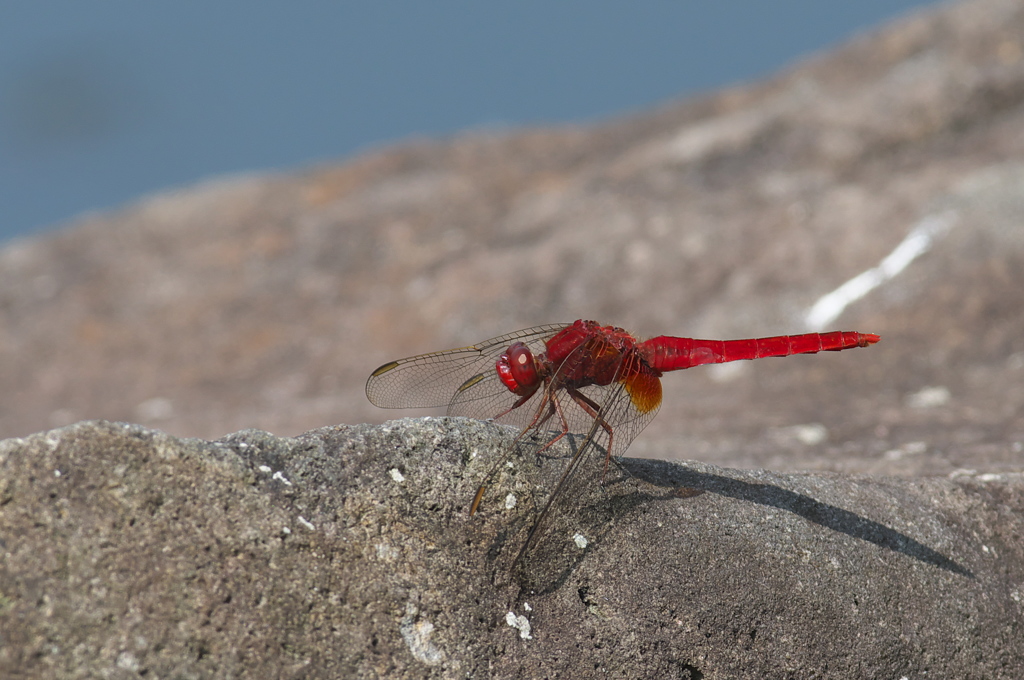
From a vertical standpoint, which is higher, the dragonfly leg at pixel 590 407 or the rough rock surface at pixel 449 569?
the dragonfly leg at pixel 590 407

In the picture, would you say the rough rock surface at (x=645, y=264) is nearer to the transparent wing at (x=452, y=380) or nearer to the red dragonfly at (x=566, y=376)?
the red dragonfly at (x=566, y=376)

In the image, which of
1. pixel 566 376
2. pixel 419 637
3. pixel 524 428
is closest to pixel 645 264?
pixel 566 376

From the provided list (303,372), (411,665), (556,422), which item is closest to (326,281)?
(303,372)

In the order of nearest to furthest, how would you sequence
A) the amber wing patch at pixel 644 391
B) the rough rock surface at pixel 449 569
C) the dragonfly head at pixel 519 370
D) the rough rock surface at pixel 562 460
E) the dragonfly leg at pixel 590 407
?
the rough rock surface at pixel 449 569 < the rough rock surface at pixel 562 460 < the dragonfly leg at pixel 590 407 < the dragonfly head at pixel 519 370 < the amber wing patch at pixel 644 391

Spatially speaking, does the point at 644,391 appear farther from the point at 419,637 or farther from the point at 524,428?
the point at 419,637

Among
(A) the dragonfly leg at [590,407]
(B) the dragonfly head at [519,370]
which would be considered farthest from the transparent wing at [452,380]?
(A) the dragonfly leg at [590,407]

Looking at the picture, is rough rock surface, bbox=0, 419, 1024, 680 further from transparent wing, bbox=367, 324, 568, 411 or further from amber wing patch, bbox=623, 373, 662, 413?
transparent wing, bbox=367, 324, 568, 411

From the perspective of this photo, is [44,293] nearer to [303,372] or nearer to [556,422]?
[303,372]
